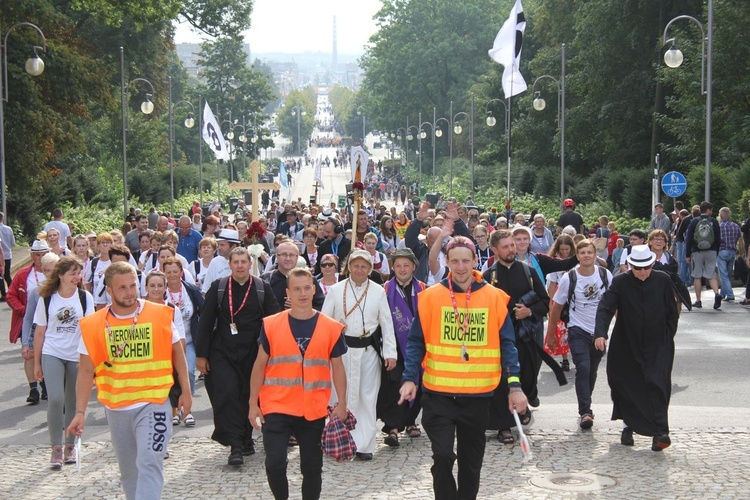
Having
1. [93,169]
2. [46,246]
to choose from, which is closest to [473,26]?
[93,169]

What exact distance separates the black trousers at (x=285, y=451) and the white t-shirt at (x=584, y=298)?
4.05 meters

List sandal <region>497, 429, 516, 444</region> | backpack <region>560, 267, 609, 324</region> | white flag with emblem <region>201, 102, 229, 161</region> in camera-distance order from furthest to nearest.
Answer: white flag with emblem <region>201, 102, 229, 161</region> → backpack <region>560, 267, 609, 324</region> → sandal <region>497, 429, 516, 444</region>

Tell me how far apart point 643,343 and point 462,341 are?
9.67 ft

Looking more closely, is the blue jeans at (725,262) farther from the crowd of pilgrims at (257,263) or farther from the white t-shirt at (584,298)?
the white t-shirt at (584,298)

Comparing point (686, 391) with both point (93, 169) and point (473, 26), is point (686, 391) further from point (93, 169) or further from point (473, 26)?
point (473, 26)

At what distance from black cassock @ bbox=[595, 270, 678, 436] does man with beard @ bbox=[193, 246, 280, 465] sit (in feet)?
8.79

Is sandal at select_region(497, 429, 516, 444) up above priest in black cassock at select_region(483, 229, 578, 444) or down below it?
below

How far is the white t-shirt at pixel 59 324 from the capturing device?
945 centimetres

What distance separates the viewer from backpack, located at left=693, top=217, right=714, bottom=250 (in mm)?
20141

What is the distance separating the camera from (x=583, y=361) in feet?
34.8

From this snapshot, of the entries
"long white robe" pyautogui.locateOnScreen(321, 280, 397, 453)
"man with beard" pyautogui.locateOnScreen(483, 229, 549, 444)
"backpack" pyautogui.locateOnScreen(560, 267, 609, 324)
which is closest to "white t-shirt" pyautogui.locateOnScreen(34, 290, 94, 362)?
"long white robe" pyautogui.locateOnScreen(321, 280, 397, 453)

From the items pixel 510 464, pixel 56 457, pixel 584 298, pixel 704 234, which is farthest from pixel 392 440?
pixel 704 234

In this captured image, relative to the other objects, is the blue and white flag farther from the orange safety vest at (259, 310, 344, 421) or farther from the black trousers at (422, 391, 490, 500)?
the black trousers at (422, 391, 490, 500)

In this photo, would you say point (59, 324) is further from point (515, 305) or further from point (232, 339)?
point (515, 305)
